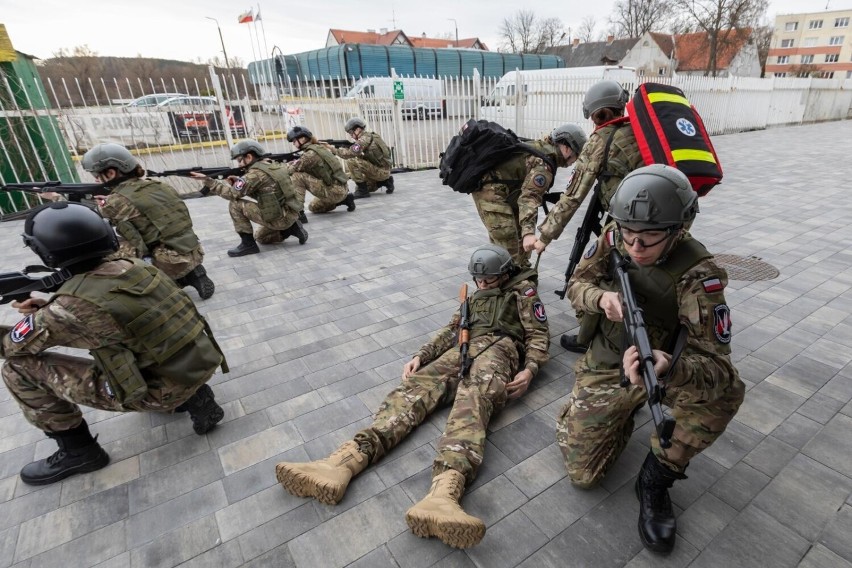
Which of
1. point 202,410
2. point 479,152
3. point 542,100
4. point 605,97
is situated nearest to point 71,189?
point 202,410

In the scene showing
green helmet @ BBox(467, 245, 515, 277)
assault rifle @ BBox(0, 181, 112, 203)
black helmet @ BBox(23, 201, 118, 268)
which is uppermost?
black helmet @ BBox(23, 201, 118, 268)

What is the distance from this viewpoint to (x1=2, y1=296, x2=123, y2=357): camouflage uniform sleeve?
223 centimetres

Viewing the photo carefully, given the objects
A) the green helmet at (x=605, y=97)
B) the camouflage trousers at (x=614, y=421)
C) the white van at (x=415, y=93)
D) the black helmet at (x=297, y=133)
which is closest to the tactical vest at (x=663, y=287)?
the camouflage trousers at (x=614, y=421)

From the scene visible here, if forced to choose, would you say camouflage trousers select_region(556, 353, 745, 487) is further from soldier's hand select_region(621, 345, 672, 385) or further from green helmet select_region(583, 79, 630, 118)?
green helmet select_region(583, 79, 630, 118)

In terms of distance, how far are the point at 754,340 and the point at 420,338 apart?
9.32 feet

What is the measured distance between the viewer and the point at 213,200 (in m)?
9.59

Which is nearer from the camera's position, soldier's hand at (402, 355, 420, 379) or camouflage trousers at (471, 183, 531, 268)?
soldier's hand at (402, 355, 420, 379)

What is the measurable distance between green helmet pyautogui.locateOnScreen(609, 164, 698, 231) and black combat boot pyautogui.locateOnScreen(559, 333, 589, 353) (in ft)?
6.28

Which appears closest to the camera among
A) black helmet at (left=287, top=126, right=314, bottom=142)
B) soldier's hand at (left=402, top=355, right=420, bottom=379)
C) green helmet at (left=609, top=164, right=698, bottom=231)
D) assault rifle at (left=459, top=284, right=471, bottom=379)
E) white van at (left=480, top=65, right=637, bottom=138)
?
green helmet at (left=609, top=164, right=698, bottom=231)

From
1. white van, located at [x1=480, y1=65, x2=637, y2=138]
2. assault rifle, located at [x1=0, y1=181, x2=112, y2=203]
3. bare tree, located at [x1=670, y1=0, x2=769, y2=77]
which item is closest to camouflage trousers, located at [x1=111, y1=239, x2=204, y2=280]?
assault rifle, located at [x1=0, y1=181, x2=112, y2=203]

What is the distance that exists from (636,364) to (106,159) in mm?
4887

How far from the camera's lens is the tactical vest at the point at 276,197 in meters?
6.20

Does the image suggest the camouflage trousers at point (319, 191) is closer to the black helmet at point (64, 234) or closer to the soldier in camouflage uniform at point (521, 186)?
the soldier in camouflage uniform at point (521, 186)

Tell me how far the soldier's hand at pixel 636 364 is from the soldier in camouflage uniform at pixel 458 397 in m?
0.91
